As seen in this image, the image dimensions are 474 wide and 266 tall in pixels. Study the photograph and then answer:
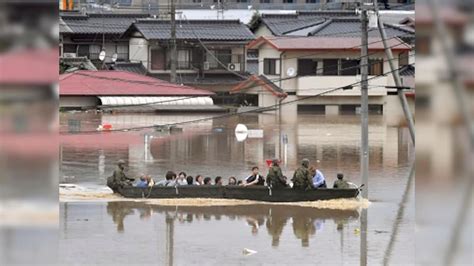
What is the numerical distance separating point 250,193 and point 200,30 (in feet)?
74.0

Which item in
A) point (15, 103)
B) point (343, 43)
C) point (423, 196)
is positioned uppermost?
point (343, 43)

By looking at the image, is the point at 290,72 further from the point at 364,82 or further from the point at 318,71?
the point at 364,82

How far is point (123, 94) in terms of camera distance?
26828 mm

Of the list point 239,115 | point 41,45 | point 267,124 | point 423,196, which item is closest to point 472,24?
point 423,196

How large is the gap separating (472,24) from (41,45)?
0.98 m

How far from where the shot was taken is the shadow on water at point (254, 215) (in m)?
11.1

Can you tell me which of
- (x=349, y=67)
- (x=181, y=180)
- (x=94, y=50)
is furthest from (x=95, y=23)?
(x=181, y=180)

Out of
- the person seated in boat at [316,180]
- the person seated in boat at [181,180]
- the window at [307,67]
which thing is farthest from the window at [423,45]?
the window at [307,67]

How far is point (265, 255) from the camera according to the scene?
9375mm

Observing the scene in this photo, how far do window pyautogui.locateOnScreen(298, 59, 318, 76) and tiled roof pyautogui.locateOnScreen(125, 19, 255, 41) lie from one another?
3256 mm

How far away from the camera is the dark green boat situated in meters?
12.4

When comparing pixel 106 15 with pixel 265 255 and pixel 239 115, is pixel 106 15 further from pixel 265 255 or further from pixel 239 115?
pixel 265 255

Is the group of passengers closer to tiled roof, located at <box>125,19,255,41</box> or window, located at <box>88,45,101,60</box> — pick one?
tiled roof, located at <box>125,19,255,41</box>

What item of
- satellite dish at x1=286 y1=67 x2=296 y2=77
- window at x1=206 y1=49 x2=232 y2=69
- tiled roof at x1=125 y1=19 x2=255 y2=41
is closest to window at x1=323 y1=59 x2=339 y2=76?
satellite dish at x1=286 y1=67 x2=296 y2=77
